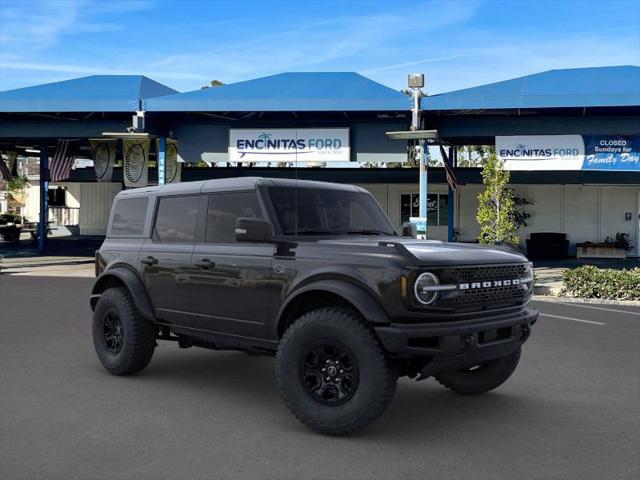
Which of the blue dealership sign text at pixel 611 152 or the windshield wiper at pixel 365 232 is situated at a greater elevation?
the blue dealership sign text at pixel 611 152

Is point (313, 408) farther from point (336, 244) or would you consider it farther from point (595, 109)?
point (595, 109)

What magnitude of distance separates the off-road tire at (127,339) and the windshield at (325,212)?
7.03 feet

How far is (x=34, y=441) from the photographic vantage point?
15.6ft

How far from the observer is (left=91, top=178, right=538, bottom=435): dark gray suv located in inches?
187

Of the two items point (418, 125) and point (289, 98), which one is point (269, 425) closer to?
point (418, 125)

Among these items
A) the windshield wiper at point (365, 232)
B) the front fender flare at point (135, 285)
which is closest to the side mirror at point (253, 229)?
the windshield wiper at point (365, 232)

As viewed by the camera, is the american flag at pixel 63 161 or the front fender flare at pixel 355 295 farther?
the american flag at pixel 63 161

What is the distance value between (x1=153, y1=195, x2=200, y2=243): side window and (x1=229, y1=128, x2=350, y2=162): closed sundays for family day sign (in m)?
14.7

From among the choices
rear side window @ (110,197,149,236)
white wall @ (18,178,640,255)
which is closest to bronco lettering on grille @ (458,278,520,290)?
rear side window @ (110,197,149,236)

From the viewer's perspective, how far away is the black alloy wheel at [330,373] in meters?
4.89

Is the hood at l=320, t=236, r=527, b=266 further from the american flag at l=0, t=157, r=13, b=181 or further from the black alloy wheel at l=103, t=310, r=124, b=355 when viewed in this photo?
the american flag at l=0, t=157, r=13, b=181

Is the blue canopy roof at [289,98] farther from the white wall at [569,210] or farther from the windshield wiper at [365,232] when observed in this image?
the windshield wiper at [365,232]

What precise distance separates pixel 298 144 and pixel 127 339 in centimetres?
1566

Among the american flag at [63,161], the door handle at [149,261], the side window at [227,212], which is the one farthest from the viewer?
the american flag at [63,161]
